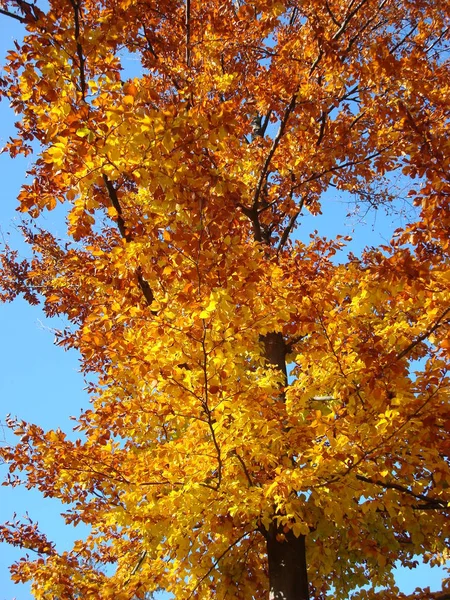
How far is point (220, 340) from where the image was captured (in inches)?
122

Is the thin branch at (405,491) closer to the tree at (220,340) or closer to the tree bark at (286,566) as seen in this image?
the tree at (220,340)

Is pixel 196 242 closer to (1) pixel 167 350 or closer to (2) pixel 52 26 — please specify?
(1) pixel 167 350

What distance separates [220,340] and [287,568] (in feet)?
8.46

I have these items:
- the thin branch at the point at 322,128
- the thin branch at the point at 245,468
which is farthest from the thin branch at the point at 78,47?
the thin branch at the point at 322,128

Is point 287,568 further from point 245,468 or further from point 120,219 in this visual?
point 120,219

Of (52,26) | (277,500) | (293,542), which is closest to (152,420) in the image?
(277,500)

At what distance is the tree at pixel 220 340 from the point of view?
120 inches

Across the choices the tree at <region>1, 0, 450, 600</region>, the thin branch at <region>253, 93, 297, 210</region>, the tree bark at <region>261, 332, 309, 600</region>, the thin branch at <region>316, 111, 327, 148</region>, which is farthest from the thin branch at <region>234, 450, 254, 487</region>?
the thin branch at <region>316, 111, 327, 148</region>

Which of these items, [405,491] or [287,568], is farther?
[287,568]

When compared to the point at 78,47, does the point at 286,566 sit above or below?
below

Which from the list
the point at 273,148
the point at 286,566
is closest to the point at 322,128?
the point at 273,148

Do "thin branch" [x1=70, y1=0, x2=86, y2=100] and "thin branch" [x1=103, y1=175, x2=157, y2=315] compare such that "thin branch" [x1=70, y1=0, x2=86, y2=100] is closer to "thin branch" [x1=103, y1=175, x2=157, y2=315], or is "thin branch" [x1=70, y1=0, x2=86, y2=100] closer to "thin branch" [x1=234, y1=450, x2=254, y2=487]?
"thin branch" [x1=103, y1=175, x2=157, y2=315]

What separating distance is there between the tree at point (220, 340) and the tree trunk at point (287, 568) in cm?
2

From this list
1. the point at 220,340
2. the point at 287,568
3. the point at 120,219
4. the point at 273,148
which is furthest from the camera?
the point at 273,148
